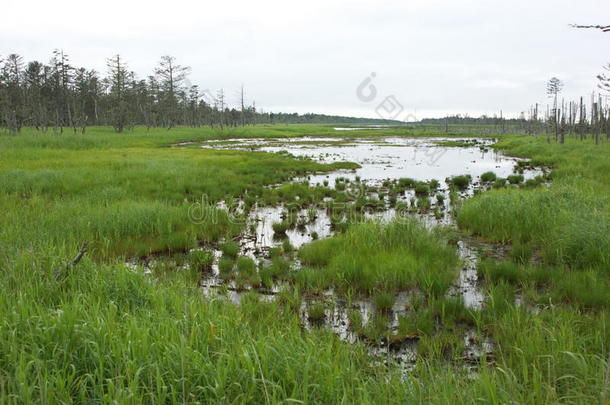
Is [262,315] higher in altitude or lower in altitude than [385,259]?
lower

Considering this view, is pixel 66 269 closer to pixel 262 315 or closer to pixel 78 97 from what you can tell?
pixel 262 315

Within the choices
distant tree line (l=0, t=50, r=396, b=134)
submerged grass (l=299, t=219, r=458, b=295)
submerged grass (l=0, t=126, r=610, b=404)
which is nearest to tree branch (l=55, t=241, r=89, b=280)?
submerged grass (l=0, t=126, r=610, b=404)

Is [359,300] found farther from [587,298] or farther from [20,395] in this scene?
[20,395]

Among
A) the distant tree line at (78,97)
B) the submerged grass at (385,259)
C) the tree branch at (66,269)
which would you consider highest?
the distant tree line at (78,97)

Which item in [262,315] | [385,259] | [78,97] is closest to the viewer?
[262,315]

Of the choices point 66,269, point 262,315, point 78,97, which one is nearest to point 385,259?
point 262,315

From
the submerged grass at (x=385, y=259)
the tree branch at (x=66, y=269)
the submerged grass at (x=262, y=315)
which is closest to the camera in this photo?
the submerged grass at (x=262, y=315)

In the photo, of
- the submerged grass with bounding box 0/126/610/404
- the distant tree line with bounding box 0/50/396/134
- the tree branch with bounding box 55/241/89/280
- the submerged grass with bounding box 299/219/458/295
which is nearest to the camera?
the submerged grass with bounding box 0/126/610/404

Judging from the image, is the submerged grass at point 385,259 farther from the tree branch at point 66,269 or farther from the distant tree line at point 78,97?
the distant tree line at point 78,97

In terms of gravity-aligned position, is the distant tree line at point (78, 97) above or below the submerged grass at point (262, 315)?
above

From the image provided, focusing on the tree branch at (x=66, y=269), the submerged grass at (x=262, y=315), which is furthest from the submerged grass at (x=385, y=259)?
the tree branch at (x=66, y=269)

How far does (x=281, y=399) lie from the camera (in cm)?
308

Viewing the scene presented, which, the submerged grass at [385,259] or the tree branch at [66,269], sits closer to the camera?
the tree branch at [66,269]

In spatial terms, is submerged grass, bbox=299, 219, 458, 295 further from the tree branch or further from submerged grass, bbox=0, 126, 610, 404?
the tree branch
